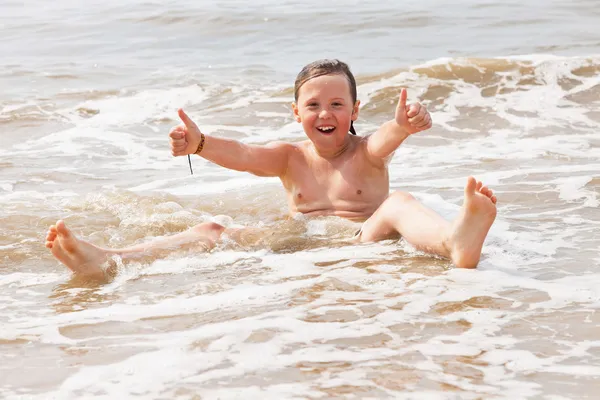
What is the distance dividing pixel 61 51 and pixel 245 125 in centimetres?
A: 586

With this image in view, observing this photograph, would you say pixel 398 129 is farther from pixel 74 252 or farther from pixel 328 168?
pixel 74 252

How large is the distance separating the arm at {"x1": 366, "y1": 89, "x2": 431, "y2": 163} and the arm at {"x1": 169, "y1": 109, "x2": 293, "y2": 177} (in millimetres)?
567

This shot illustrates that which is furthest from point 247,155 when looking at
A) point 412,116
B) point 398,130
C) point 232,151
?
point 412,116

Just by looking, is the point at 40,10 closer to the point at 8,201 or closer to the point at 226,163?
the point at 8,201

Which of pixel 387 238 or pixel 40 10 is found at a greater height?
pixel 40 10

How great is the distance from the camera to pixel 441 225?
4555mm

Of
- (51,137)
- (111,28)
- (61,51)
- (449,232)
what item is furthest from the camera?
(111,28)

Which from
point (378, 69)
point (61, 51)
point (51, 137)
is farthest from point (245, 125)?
point (61, 51)

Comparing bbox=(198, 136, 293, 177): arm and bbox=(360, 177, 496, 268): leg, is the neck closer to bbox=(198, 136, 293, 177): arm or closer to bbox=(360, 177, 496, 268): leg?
bbox=(198, 136, 293, 177): arm

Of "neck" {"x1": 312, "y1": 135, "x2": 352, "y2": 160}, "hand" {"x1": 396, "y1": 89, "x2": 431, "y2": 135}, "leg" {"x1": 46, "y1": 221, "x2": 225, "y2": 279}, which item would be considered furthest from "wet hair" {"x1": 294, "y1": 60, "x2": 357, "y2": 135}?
"leg" {"x1": 46, "y1": 221, "x2": 225, "y2": 279}

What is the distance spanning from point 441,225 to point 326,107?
1143mm

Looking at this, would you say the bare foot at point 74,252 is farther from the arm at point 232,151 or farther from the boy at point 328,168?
the arm at point 232,151

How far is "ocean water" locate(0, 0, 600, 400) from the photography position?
10.8 ft

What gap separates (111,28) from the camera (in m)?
16.1
